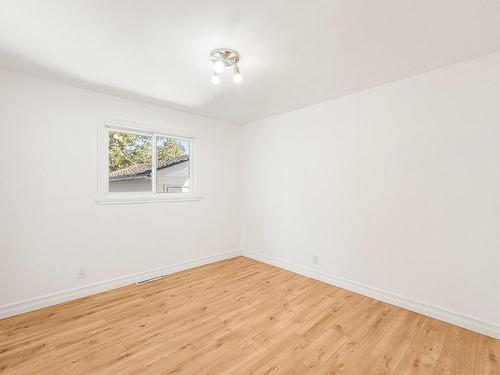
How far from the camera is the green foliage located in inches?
126

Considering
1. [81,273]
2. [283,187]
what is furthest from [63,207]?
[283,187]

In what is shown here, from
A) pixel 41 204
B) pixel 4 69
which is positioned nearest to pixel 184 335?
pixel 41 204

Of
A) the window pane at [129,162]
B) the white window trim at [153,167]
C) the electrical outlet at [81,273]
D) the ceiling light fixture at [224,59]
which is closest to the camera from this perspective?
the ceiling light fixture at [224,59]

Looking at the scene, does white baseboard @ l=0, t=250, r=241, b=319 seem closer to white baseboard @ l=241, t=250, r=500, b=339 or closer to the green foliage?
the green foliage

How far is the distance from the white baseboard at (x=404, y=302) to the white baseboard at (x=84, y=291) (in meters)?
1.62

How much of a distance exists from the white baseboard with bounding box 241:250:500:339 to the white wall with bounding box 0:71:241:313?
1919 mm

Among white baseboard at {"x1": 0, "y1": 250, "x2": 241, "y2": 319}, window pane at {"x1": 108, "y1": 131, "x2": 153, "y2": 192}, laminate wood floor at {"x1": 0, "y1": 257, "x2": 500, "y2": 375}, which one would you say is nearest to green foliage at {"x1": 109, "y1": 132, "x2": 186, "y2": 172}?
window pane at {"x1": 108, "y1": 131, "x2": 153, "y2": 192}

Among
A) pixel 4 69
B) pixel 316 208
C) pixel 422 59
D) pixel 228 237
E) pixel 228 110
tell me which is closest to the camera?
pixel 422 59

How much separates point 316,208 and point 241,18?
8.17ft

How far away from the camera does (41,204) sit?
2586 mm

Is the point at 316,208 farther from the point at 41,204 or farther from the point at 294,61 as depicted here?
the point at 41,204

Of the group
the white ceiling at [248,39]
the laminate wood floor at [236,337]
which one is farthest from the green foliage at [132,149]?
the laminate wood floor at [236,337]

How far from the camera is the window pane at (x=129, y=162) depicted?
10.5ft

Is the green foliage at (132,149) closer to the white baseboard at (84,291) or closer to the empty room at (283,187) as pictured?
the empty room at (283,187)
